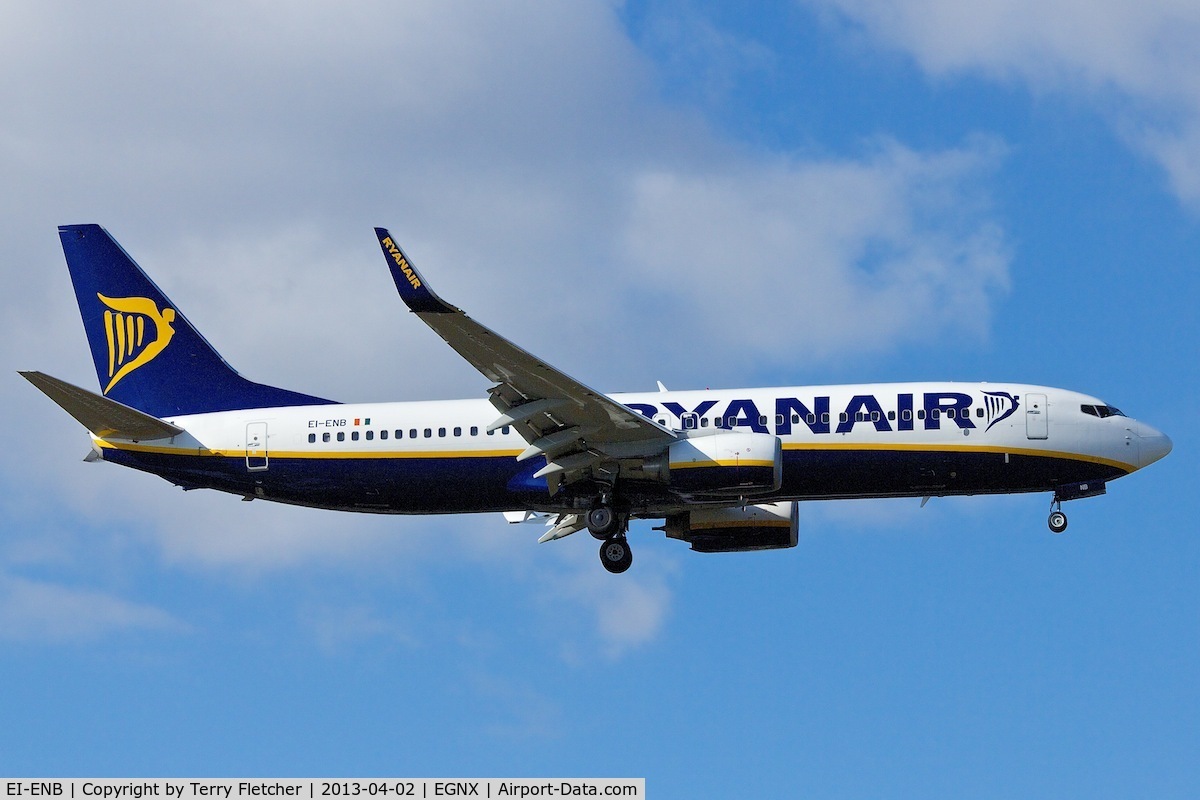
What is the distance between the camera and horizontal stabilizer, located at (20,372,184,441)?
4659cm

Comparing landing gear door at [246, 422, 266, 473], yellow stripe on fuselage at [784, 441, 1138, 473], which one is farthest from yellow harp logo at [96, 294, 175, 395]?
yellow stripe on fuselage at [784, 441, 1138, 473]

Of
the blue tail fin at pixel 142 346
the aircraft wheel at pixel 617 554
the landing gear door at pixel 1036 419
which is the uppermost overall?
the blue tail fin at pixel 142 346

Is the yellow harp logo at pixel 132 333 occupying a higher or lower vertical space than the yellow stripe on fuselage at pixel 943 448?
higher

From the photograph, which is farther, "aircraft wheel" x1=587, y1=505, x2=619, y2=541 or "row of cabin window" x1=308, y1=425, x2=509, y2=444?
"row of cabin window" x1=308, y1=425, x2=509, y2=444

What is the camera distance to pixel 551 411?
4497 centimetres

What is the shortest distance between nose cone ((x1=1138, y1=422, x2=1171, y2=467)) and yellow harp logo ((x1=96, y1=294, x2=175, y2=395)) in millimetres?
26797

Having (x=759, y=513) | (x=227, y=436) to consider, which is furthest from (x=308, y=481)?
(x=759, y=513)

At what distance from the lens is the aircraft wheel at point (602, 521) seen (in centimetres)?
4725

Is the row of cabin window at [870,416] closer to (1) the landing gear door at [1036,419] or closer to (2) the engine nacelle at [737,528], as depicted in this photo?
(1) the landing gear door at [1036,419]

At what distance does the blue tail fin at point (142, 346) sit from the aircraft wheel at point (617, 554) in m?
8.96

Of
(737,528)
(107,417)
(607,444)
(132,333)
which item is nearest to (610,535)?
(607,444)

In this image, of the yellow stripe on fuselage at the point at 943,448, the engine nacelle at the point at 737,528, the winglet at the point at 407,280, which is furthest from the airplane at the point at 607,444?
the winglet at the point at 407,280

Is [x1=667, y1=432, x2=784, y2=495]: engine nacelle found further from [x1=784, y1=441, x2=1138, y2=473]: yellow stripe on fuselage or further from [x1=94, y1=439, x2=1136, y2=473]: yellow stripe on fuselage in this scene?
[x1=784, y1=441, x2=1138, y2=473]: yellow stripe on fuselage

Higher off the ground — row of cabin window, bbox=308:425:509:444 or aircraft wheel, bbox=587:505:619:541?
row of cabin window, bbox=308:425:509:444
